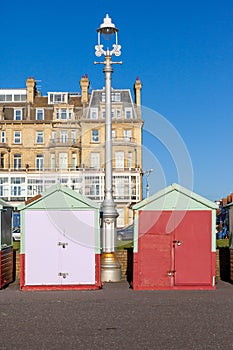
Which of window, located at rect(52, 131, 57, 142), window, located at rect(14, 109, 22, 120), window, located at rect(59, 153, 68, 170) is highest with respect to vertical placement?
window, located at rect(14, 109, 22, 120)

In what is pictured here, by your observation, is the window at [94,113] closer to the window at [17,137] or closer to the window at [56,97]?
the window at [56,97]

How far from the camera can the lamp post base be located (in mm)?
16188

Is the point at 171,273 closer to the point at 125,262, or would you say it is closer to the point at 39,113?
the point at 125,262

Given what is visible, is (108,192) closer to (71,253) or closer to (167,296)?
(71,253)

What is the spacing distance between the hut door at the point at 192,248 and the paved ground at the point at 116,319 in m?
0.54

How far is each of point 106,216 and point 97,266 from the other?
183 cm

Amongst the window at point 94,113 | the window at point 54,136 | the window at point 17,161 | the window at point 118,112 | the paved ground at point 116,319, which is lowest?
the paved ground at point 116,319

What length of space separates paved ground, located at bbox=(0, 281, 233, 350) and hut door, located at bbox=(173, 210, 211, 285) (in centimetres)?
54

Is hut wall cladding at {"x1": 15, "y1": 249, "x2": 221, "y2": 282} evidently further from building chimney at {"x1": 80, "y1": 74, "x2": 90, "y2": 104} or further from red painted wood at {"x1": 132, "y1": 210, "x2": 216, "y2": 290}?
building chimney at {"x1": 80, "y1": 74, "x2": 90, "y2": 104}

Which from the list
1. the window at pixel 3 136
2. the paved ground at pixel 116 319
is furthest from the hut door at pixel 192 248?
the window at pixel 3 136

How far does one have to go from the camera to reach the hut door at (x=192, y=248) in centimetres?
1469

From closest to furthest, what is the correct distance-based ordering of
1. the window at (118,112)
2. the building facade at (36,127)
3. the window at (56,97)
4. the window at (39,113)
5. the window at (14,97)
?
the window at (118,112) → the building facade at (36,127) → the window at (39,113) → the window at (56,97) → the window at (14,97)

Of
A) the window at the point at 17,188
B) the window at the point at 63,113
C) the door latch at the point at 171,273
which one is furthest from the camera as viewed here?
the window at the point at 63,113

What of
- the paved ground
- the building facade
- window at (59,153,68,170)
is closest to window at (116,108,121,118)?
the building facade
